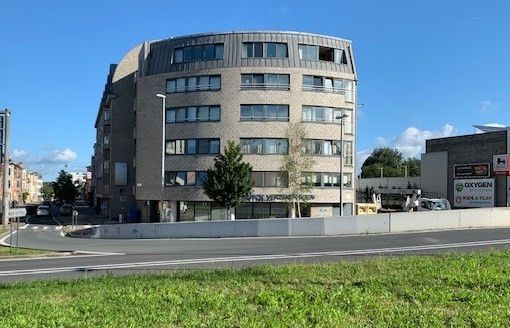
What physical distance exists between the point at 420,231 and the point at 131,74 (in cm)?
4660

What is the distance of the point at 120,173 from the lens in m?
68.4

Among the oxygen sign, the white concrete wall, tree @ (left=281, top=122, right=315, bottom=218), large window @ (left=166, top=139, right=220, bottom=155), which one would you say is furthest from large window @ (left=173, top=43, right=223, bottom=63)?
the oxygen sign

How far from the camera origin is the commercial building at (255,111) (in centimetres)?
5312

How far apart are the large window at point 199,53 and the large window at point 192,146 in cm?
789

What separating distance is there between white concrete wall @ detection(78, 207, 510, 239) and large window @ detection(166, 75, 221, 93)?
64.4ft

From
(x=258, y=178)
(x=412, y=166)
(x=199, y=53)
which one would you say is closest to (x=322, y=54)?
(x=199, y=53)

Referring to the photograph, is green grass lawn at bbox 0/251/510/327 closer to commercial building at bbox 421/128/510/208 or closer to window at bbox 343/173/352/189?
window at bbox 343/173/352/189

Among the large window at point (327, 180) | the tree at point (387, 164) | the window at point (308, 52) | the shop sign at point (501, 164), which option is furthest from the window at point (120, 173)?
the tree at point (387, 164)

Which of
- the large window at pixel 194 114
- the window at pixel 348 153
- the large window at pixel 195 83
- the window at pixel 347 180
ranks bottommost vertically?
the window at pixel 347 180

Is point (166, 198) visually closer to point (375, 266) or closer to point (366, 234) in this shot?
point (366, 234)

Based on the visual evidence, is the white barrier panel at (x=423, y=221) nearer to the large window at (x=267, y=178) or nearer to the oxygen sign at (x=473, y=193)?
the large window at (x=267, y=178)

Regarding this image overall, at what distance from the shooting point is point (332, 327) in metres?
6.70

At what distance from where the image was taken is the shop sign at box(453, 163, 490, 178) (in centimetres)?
6438

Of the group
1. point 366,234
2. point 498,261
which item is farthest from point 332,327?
point 366,234
